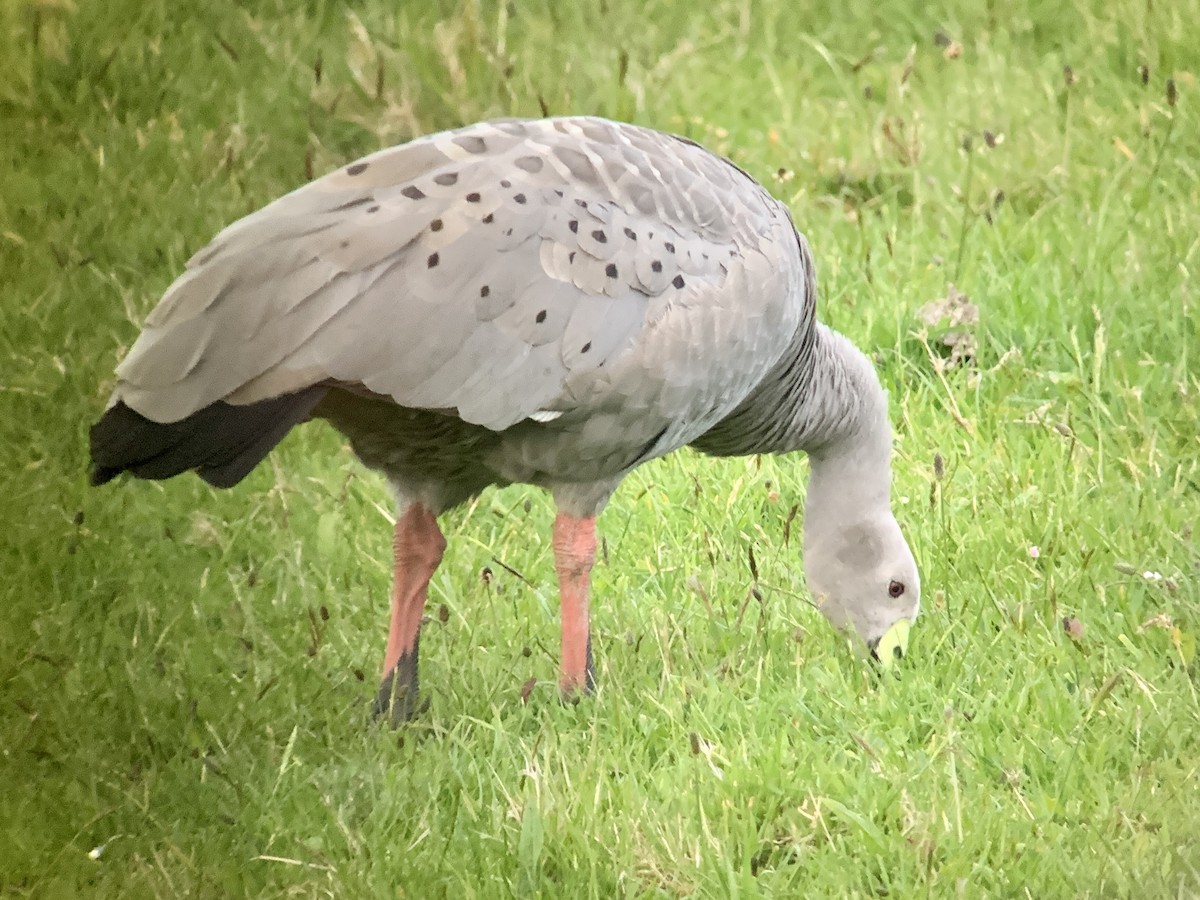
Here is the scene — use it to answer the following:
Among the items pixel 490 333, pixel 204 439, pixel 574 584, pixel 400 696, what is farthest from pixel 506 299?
pixel 400 696

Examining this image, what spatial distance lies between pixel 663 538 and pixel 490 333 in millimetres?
1723

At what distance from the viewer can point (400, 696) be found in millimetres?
4336

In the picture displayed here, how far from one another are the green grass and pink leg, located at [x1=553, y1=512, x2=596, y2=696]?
0.41ft

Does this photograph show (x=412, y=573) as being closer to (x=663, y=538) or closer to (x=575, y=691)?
(x=575, y=691)

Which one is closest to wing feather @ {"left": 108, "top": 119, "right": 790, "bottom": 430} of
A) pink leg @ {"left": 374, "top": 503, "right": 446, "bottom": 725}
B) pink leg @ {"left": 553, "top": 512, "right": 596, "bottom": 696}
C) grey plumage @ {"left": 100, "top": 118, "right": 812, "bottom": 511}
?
grey plumage @ {"left": 100, "top": 118, "right": 812, "bottom": 511}

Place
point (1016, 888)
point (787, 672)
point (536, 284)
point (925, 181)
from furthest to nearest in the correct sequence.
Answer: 1. point (925, 181)
2. point (787, 672)
3. point (536, 284)
4. point (1016, 888)

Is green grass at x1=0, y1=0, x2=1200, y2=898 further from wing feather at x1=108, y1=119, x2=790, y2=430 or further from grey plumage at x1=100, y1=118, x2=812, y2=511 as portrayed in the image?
wing feather at x1=108, y1=119, x2=790, y2=430

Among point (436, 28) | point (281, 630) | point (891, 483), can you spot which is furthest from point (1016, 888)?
point (436, 28)

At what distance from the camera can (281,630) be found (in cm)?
482

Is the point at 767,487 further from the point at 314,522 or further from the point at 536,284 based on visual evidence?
the point at 536,284

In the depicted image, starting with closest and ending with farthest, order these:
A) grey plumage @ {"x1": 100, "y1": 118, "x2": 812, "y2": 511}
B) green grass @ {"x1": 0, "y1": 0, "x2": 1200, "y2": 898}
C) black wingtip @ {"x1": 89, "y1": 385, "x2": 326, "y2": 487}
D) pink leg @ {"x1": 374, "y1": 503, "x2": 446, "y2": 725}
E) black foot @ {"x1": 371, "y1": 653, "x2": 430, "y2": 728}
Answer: black wingtip @ {"x1": 89, "y1": 385, "x2": 326, "y2": 487}, grey plumage @ {"x1": 100, "y1": 118, "x2": 812, "y2": 511}, green grass @ {"x1": 0, "y1": 0, "x2": 1200, "y2": 898}, black foot @ {"x1": 371, "y1": 653, "x2": 430, "y2": 728}, pink leg @ {"x1": 374, "y1": 503, "x2": 446, "y2": 725}

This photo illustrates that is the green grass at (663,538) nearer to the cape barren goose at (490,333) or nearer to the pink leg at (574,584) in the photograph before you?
the pink leg at (574,584)

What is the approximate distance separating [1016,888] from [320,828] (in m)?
1.59

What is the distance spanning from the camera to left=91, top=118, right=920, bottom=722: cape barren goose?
3.55 m
